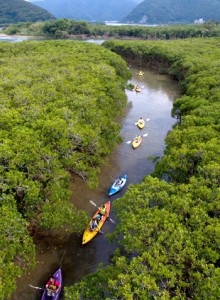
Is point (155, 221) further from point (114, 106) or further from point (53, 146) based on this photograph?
point (114, 106)

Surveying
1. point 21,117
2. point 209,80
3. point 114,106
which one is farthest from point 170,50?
point 21,117

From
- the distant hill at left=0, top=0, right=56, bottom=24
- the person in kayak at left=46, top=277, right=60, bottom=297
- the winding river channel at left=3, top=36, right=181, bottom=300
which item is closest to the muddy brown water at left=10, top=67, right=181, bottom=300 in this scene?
the winding river channel at left=3, top=36, right=181, bottom=300

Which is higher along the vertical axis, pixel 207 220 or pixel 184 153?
pixel 184 153

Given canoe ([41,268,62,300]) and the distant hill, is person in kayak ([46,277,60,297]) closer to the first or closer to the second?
canoe ([41,268,62,300])

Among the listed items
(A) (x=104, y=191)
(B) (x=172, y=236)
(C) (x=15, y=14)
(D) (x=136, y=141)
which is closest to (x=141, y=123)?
(D) (x=136, y=141)

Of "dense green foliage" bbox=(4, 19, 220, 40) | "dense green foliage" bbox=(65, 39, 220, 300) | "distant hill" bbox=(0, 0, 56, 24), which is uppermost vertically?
"distant hill" bbox=(0, 0, 56, 24)

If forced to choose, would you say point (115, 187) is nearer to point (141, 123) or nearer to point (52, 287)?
point (52, 287)

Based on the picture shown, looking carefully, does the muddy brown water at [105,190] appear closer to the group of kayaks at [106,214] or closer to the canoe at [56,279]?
the group of kayaks at [106,214]

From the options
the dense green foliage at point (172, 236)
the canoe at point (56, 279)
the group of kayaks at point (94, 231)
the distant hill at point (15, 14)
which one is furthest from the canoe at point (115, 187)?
the distant hill at point (15, 14)
